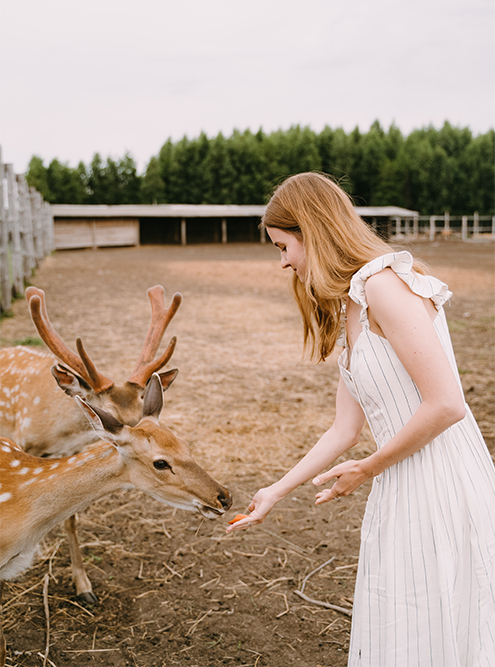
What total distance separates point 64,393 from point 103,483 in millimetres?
1103

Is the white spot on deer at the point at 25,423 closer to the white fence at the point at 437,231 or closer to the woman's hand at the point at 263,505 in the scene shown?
the woman's hand at the point at 263,505

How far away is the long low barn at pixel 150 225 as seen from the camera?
28.2m

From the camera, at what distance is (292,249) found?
72.0 inches

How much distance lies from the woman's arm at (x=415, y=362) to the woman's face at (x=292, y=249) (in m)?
0.32

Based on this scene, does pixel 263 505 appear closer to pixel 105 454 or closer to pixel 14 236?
pixel 105 454

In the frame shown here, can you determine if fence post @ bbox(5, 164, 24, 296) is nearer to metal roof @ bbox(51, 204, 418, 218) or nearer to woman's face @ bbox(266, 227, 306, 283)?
woman's face @ bbox(266, 227, 306, 283)

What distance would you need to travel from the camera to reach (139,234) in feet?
106

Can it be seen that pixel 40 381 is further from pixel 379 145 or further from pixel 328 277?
pixel 379 145

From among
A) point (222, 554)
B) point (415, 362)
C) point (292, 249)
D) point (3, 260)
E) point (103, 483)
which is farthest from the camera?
point (3, 260)

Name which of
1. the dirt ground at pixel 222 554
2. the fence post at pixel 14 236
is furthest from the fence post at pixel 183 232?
the dirt ground at pixel 222 554

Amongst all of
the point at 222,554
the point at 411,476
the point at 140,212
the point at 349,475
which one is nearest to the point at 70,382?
the point at 222,554

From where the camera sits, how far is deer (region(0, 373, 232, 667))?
2203 mm

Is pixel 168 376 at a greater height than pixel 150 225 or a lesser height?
lesser

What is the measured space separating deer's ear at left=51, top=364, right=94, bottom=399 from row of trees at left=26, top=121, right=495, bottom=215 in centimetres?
4377
